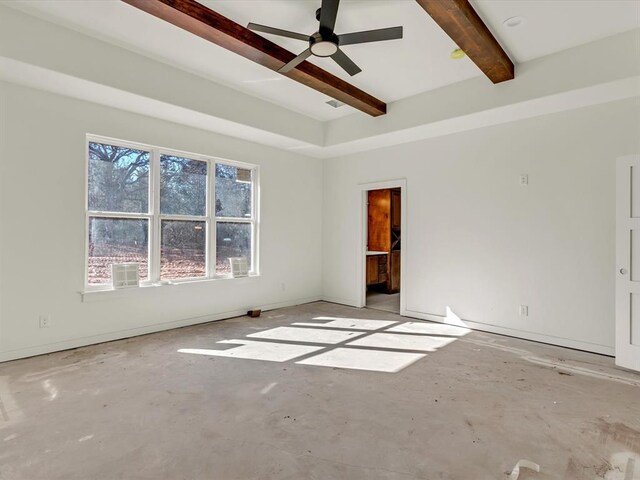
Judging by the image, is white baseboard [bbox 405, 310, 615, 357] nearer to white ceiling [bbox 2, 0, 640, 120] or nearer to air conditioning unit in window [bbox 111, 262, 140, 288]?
white ceiling [bbox 2, 0, 640, 120]

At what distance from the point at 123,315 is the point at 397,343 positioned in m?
3.23

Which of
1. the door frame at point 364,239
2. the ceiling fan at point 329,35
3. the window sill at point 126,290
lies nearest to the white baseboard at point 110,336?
the window sill at point 126,290

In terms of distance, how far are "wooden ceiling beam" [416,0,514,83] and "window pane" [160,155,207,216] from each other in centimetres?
342

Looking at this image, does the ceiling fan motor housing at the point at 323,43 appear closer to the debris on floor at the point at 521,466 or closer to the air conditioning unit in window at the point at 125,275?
the debris on floor at the point at 521,466

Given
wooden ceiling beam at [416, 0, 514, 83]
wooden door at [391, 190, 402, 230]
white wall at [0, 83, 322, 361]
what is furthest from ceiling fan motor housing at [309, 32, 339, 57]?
wooden door at [391, 190, 402, 230]

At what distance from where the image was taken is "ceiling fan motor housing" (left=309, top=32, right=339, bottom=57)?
8.36 feet

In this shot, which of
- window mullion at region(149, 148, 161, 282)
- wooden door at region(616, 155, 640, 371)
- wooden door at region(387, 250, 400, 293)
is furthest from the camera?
wooden door at region(387, 250, 400, 293)

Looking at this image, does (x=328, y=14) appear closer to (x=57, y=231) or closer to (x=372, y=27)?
(x=372, y=27)

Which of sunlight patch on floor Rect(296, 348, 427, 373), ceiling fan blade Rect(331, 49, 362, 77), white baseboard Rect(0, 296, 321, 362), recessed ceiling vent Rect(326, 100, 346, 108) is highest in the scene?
recessed ceiling vent Rect(326, 100, 346, 108)

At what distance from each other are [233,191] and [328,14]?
319cm

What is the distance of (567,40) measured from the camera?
3.18 m

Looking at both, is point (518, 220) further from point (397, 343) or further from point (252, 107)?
point (252, 107)

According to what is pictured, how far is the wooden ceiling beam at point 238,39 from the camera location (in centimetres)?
260

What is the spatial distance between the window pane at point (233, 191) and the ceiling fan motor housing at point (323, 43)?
273cm
